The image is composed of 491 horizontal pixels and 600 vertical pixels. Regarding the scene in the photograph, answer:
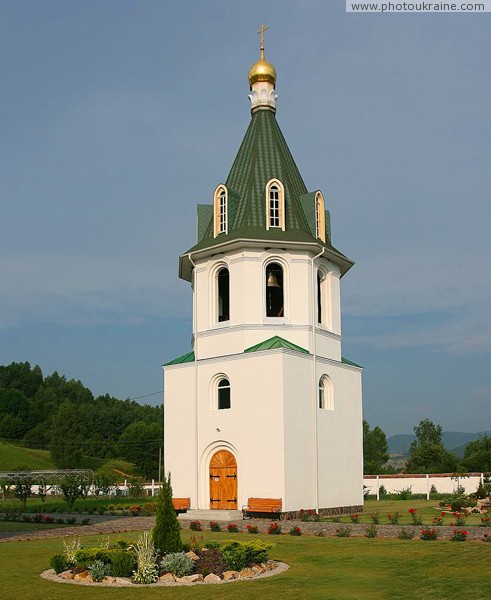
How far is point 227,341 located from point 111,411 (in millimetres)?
83558

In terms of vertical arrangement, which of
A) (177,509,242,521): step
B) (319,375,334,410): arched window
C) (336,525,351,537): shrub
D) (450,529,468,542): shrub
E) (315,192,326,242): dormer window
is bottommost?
(177,509,242,521): step

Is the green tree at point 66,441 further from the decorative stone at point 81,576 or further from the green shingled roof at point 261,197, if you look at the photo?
the decorative stone at point 81,576

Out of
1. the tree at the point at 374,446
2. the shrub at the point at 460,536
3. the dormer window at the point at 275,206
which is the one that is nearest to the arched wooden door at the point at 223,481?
the dormer window at the point at 275,206

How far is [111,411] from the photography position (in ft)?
351

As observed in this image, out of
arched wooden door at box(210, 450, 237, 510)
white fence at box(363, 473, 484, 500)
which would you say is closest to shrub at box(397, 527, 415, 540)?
arched wooden door at box(210, 450, 237, 510)

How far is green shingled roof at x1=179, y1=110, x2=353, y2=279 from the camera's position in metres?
27.0

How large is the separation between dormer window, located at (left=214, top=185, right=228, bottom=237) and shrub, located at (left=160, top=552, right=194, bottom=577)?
1690cm

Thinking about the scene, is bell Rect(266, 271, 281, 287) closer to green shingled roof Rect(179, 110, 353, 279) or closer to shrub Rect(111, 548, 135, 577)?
green shingled roof Rect(179, 110, 353, 279)

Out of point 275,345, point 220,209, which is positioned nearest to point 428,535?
point 275,345

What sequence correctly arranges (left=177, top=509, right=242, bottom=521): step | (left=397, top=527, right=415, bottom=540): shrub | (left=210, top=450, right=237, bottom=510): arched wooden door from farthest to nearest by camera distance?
1. (left=210, top=450, right=237, bottom=510): arched wooden door
2. (left=177, top=509, right=242, bottom=521): step
3. (left=397, top=527, right=415, bottom=540): shrub

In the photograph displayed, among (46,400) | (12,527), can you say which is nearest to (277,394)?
(12,527)

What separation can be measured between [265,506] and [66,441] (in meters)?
57.9

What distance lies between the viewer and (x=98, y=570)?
Answer: 11836 mm

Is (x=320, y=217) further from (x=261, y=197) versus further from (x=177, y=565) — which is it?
(x=177, y=565)
